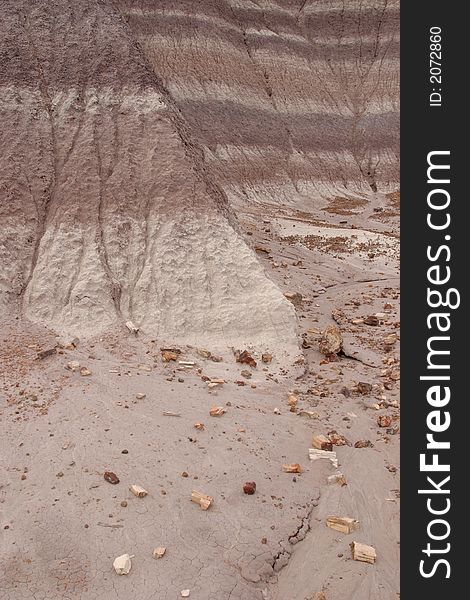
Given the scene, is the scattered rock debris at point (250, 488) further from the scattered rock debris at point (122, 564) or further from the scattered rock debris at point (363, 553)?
the scattered rock debris at point (122, 564)

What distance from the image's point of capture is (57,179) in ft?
43.9

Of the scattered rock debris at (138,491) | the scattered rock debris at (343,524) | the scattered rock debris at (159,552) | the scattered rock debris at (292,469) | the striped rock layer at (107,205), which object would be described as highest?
the striped rock layer at (107,205)

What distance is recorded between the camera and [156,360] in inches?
408

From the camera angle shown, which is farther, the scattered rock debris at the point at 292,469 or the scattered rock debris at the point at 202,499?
the scattered rock debris at the point at 292,469

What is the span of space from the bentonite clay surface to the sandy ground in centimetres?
3

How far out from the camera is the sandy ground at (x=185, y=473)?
235 inches

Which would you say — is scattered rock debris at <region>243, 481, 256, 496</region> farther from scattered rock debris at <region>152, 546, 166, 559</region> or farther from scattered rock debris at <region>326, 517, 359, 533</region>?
scattered rock debris at <region>152, 546, 166, 559</region>

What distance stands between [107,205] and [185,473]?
7589 millimetres

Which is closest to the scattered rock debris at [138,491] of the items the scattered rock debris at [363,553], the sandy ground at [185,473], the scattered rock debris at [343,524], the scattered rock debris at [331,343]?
the sandy ground at [185,473]

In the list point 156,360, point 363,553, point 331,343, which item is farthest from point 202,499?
point 331,343

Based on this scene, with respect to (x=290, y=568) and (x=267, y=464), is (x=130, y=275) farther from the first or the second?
(x=290, y=568)

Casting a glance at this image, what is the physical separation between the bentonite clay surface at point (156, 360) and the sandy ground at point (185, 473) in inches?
1.0

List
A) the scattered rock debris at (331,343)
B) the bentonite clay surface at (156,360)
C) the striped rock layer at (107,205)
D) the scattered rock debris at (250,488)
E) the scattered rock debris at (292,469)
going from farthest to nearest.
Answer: the scattered rock debris at (331,343), the striped rock layer at (107,205), the scattered rock debris at (292,469), the scattered rock debris at (250,488), the bentonite clay surface at (156,360)

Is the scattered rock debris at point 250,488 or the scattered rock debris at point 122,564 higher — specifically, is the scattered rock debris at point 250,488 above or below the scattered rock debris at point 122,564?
above
